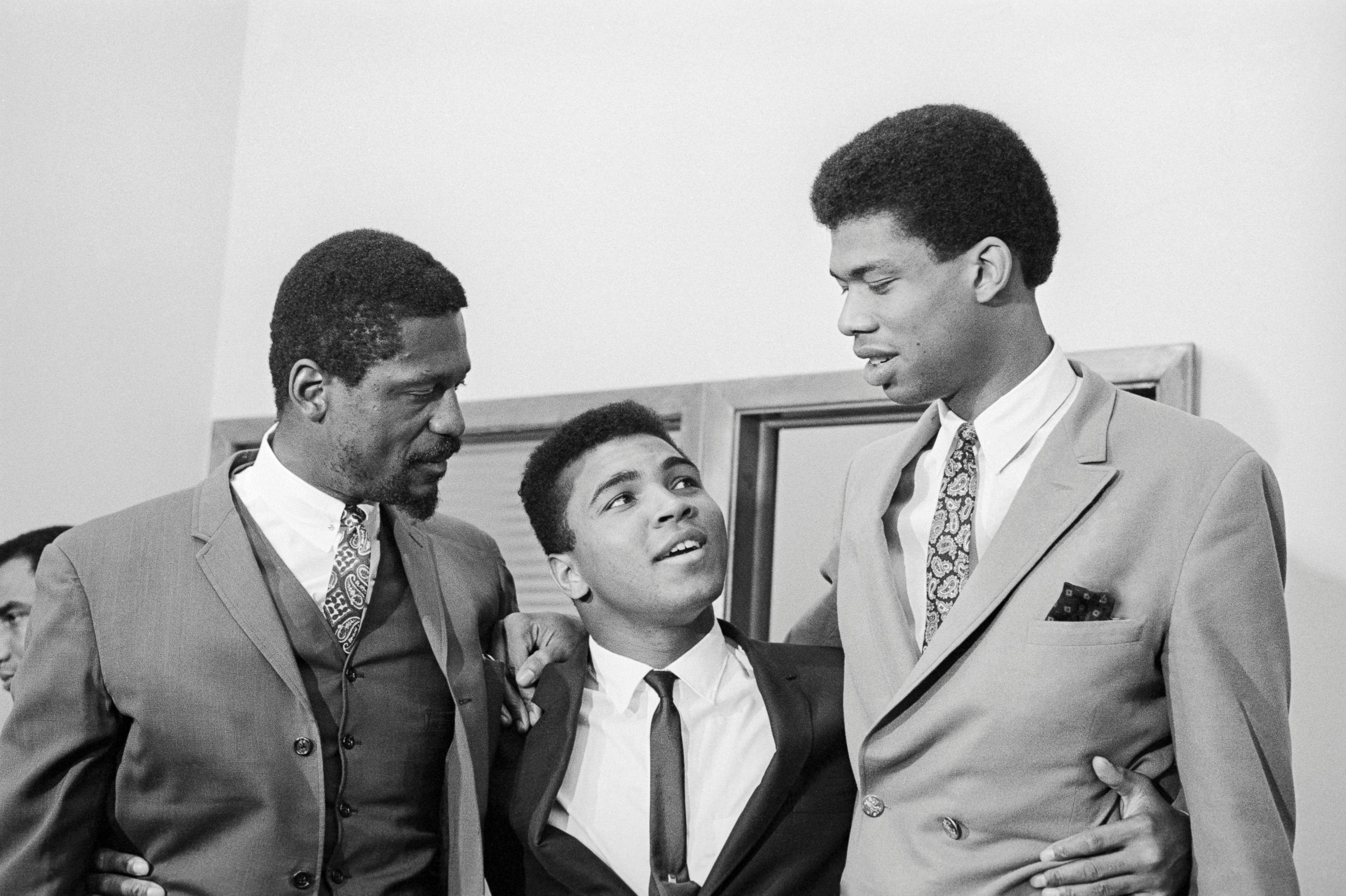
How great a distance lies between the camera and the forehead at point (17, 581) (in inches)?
121

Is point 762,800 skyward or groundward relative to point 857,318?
groundward

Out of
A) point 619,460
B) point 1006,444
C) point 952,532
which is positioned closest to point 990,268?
point 1006,444

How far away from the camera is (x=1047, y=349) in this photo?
2102mm

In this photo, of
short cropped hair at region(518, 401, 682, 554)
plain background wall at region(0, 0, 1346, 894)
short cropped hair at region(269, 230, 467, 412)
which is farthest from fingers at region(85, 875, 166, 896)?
plain background wall at region(0, 0, 1346, 894)

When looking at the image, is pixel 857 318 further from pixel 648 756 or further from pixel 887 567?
pixel 648 756

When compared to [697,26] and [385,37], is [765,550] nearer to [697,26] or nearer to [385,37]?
[697,26]

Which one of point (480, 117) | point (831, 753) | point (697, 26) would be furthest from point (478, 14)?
point (831, 753)

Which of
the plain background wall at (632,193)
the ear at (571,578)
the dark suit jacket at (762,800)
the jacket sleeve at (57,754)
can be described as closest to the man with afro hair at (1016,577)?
the dark suit jacket at (762,800)

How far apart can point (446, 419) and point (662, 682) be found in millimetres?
511

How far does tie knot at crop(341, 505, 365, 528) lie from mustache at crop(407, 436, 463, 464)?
0.34 feet

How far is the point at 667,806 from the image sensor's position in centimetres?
221

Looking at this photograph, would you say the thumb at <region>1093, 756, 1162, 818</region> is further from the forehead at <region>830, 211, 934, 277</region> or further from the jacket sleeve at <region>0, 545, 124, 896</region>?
the jacket sleeve at <region>0, 545, 124, 896</region>

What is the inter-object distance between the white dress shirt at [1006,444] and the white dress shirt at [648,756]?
370mm

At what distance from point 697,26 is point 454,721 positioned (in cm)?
226
